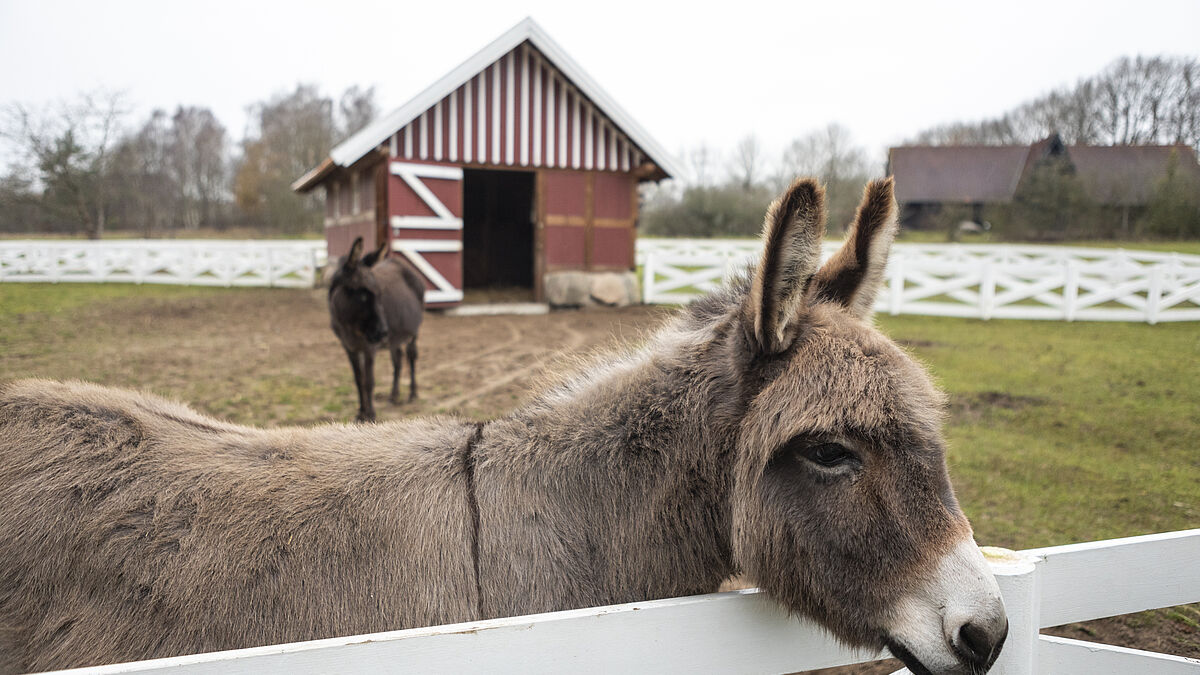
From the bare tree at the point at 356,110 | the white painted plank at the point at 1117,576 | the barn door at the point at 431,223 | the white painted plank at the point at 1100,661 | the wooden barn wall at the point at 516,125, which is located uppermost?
the bare tree at the point at 356,110

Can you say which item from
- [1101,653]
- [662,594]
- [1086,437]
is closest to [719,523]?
[662,594]

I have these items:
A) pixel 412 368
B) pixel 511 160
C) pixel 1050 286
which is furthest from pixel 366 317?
pixel 1050 286

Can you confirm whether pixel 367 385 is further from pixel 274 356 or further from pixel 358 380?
pixel 274 356

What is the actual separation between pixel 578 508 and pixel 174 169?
37.4 metres

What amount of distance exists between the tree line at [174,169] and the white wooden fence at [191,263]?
3.91ft

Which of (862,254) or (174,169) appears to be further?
(174,169)

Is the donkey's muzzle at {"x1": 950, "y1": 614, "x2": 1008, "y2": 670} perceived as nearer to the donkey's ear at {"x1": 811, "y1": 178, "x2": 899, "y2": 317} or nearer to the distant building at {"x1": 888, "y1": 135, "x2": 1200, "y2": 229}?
the donkey's ear at {"x1": 811, "y1": 178, "x2": 899, "y2": 317}

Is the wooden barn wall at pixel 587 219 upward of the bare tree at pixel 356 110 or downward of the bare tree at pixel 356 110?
downward

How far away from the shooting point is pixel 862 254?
75.8 inches

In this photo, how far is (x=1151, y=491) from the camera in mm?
4992

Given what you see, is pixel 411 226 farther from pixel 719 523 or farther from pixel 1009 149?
pixel 1009 149

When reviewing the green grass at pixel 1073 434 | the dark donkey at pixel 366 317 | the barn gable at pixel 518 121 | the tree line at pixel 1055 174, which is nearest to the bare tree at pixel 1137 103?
the tree line at pixel 1055 174

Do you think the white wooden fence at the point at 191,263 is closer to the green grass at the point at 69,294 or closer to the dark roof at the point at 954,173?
the green grass at the point at 69,294

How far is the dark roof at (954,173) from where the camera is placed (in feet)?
72.4
